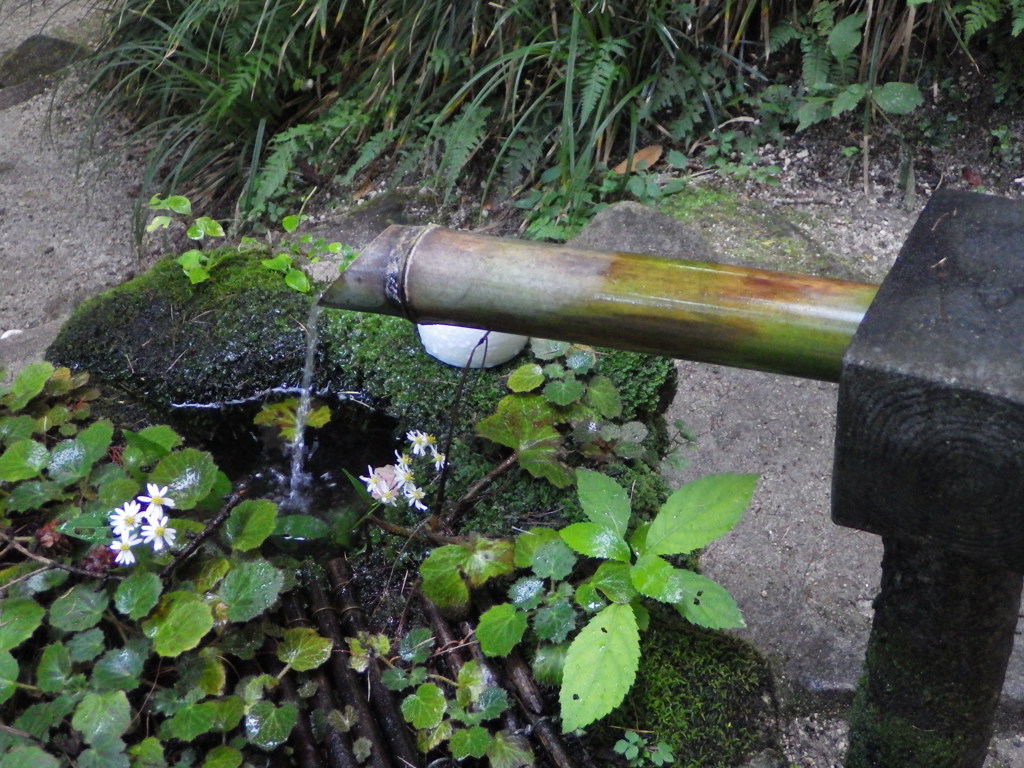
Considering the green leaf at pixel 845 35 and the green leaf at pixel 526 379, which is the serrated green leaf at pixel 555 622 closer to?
the green leaf at pixel 526 379

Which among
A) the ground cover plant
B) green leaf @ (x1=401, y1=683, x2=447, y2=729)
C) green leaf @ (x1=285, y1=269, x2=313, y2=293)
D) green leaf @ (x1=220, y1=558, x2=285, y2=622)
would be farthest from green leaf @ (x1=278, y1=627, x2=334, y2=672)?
the ground cover plant

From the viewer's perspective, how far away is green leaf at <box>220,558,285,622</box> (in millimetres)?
1887

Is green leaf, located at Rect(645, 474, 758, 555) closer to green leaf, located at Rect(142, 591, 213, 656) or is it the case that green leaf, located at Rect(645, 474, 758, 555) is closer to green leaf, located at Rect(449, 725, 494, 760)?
green leaf, located at Rect(449, 725, 494, 760)

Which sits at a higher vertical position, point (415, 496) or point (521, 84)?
point (521, 84)

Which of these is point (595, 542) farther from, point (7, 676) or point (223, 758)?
point (7, 676)

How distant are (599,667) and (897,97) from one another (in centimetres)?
320

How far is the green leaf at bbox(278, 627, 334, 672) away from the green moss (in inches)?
23.4

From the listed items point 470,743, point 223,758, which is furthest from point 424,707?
point 223,758

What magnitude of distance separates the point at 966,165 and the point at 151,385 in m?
3.48

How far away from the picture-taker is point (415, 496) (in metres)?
2.29

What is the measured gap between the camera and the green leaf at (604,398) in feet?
7.77

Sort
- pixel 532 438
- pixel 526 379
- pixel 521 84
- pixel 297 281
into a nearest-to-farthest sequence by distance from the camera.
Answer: pixel 532 438, pixel 526 379, pixel 297 281, pixel 521 84

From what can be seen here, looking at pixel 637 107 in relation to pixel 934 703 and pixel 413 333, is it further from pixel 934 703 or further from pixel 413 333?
pixel 934 703

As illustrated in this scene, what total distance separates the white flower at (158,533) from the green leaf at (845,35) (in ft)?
11.0
